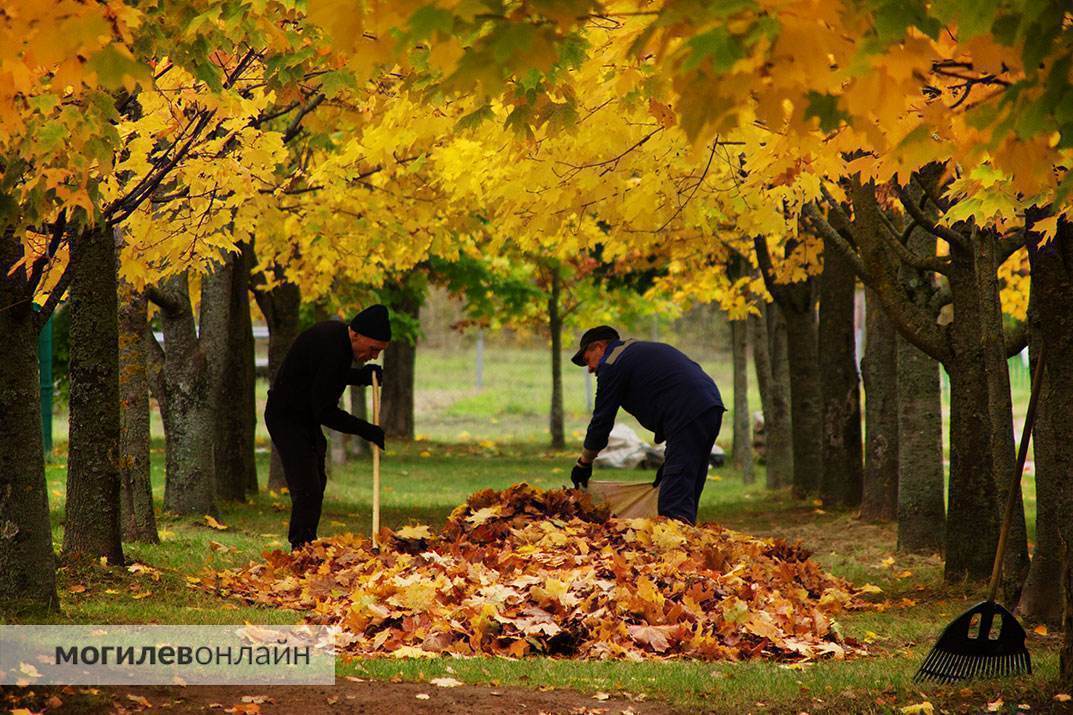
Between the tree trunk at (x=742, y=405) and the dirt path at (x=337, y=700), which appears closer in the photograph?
the dirt path at (x=337, y=700)

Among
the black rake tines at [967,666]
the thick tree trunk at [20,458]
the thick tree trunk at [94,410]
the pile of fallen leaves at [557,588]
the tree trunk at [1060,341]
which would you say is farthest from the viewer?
the thick tree trunk at [94,410]

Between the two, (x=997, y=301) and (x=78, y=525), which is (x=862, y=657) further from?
(x=78, y=525)

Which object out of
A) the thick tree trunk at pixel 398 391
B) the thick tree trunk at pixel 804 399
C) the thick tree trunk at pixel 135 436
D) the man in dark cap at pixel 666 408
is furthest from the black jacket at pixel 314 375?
the thick tree trunk at pixel 398 391

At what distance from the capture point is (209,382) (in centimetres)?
1309

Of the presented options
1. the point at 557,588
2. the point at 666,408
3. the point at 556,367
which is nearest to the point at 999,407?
the point at 666,408

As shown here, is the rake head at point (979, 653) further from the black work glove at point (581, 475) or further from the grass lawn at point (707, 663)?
the black work glove at point (581, 475)

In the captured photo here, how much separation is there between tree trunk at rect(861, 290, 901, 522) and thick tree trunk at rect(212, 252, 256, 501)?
7053 millimetres

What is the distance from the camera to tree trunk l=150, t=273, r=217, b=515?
41.7 feet

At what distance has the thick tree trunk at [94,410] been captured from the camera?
864cm

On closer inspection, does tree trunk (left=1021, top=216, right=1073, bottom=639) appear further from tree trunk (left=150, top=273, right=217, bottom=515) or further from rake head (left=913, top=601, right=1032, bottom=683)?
tree trunk (left=150, top=273, right=217, bottom=515)

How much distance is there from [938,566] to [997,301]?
9.62 ft

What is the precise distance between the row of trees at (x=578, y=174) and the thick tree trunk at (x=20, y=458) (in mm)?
17

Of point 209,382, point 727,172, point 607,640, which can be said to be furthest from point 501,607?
point 209,382

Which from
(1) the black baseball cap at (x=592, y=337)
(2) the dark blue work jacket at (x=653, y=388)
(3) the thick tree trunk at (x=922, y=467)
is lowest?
(3) the thick tree trunk at (x=922, y=467)
